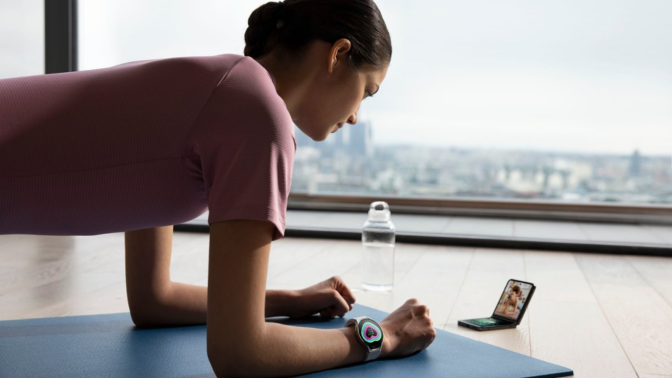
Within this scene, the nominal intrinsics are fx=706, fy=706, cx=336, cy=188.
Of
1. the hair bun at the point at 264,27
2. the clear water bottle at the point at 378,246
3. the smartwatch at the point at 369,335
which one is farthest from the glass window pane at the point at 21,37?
the smartwatch at the point at 369,335

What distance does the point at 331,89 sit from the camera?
4.36 feet

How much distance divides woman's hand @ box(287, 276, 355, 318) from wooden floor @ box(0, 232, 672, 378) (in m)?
0.29

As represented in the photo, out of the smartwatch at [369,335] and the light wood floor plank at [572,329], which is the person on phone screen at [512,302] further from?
the smartwatch at [369,335]

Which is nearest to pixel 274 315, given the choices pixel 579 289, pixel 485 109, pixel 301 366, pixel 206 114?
pixel 301 366

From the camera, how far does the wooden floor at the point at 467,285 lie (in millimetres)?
1709

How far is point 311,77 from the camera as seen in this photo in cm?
129

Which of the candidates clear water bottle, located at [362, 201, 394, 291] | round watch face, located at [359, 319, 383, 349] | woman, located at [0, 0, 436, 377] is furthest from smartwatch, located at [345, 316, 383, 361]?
clear water bottle, located at [362, 201, 394, 291]

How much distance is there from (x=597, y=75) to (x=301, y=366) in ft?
8.59

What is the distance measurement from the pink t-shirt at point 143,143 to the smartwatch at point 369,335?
1.15 ft

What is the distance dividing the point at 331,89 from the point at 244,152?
1.19 feet

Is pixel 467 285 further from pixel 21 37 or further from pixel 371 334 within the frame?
pixel 21 37

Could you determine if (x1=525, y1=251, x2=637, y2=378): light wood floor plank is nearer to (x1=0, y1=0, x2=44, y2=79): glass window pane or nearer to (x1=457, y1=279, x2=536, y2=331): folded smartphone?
(x1=457, y1=279, x2=536, y2=331): folded smartphone

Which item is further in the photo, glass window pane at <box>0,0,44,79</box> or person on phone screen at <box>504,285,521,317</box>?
glass window pane at <box>0,0,44,79</box>

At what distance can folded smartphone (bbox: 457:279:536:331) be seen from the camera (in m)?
1.83
